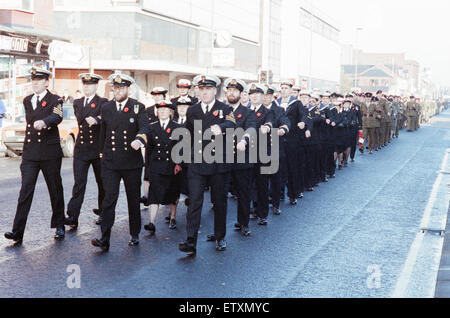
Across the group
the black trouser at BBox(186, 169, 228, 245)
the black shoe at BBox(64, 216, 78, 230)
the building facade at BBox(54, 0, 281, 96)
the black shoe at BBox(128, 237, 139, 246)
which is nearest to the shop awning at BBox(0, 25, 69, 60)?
the building facade at BBox(54, 0, 281, 96)

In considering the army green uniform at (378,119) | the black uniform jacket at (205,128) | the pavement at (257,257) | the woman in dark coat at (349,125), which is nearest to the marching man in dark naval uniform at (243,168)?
the pavement at (257,257)

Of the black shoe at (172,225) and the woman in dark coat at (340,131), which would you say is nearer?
the black shoe at (172,225)

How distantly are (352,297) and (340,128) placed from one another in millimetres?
11616

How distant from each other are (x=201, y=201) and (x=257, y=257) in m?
0.92

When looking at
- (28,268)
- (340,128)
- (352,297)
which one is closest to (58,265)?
(28,268)

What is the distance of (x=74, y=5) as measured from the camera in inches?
1663

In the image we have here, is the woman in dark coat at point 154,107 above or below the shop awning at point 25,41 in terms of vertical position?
below

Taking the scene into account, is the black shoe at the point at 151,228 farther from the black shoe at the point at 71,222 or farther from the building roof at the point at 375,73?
the building roof at the point at 375,73

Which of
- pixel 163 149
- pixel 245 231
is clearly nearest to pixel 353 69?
pixel 163 149

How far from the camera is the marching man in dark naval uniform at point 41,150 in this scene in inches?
305

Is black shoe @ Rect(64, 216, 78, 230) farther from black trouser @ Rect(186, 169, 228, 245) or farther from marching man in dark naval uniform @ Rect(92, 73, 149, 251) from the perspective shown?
black trouser @ Rect(186, 169, 228, 245)

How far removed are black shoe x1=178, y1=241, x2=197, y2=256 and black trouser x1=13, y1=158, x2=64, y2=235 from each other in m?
1.73
